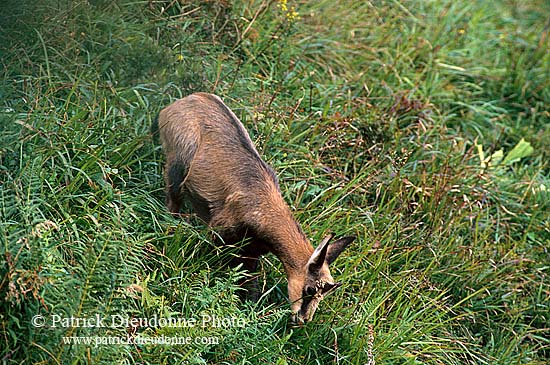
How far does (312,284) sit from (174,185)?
1.37 metres

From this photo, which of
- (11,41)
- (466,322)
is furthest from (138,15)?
(466,322)

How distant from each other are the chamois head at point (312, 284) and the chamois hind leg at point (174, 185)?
1.11 m

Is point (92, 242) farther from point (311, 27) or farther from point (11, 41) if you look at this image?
point (311, 27)

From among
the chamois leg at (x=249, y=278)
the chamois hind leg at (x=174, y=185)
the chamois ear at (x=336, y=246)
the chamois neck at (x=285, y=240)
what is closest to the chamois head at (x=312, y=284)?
the chamois ear at (x=336, y=246)

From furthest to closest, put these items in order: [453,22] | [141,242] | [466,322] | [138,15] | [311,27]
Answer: [453,22] → [311,27] → [138,15] → [466,322] → [141,242]

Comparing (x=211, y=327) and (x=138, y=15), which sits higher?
(x=138, y=15)

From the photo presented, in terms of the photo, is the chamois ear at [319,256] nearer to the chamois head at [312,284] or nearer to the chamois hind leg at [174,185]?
the chamois head at [312,284]

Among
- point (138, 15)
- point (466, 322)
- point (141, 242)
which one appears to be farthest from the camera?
point (138, 15)

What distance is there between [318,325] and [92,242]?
1.86m

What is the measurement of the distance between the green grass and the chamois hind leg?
0.12 meters

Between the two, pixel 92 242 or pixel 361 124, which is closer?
pixel 92 242

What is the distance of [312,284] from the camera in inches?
243

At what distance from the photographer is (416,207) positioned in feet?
26.2

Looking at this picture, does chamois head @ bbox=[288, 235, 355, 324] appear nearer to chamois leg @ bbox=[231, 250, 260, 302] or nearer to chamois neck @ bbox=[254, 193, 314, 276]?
chamois neck @ bbox=[254, 193, 314, 276]
